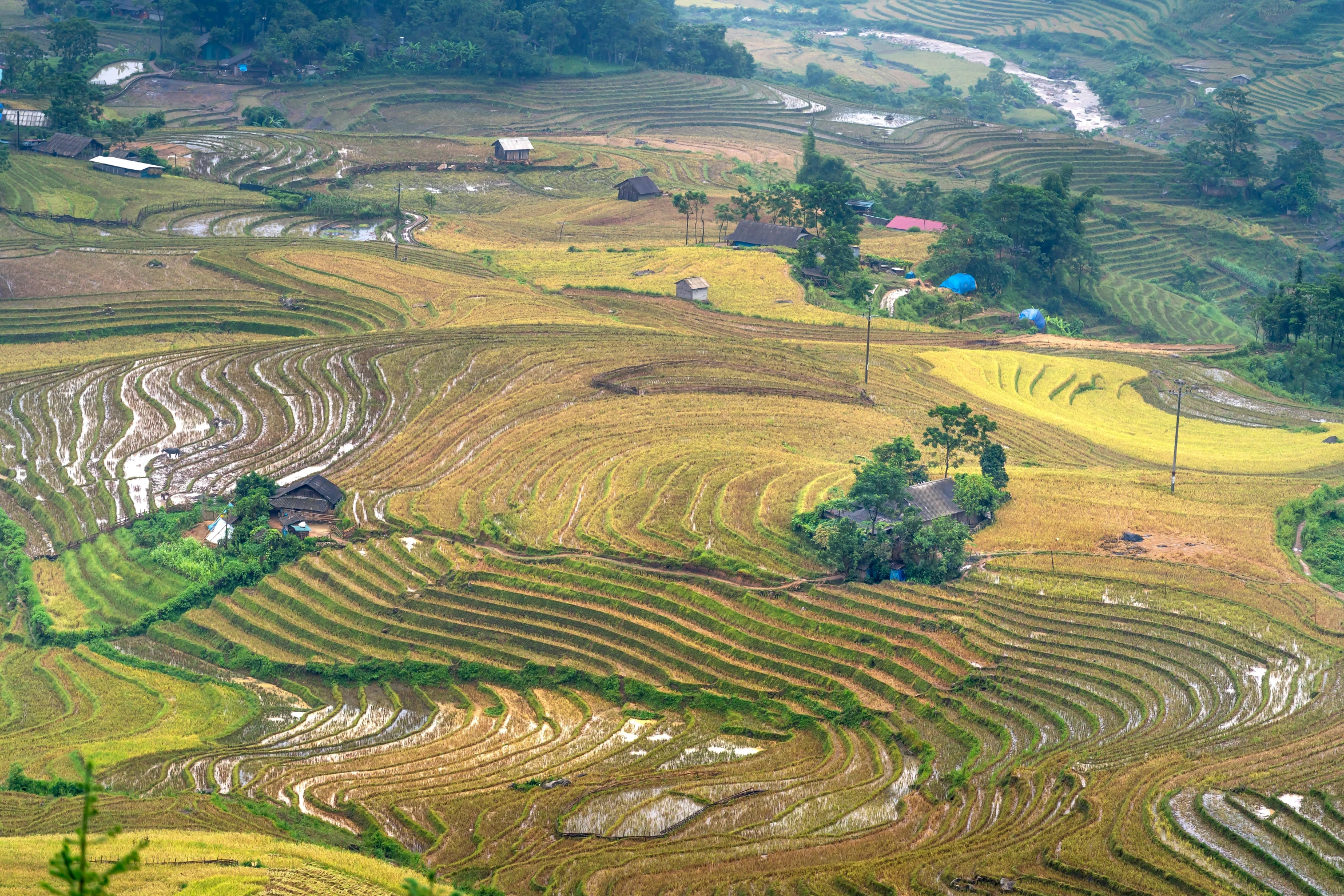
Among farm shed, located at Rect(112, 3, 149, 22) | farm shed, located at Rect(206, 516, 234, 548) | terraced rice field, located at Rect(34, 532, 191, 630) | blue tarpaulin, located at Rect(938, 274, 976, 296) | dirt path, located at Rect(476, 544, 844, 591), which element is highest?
farm shed, located at Rect(112, 3, 149, 22)

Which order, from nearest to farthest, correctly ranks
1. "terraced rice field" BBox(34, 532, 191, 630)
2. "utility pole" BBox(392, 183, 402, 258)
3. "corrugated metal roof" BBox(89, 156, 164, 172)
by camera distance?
"terraced rice field" BBox(34, 532, 191, 630), "utility pole" BBox(392, 183, 402, 258), "corrugated metal roof" BBox(89, 156, 164, 172)

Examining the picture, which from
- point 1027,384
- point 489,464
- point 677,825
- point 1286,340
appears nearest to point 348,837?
point 677,825

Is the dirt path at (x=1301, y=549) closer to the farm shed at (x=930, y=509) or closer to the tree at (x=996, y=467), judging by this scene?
the tree at (x=996, y=467)

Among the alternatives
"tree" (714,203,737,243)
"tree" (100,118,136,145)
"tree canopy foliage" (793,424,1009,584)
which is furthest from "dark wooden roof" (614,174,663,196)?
"tree canopy foliage" (793,424,1009,584)

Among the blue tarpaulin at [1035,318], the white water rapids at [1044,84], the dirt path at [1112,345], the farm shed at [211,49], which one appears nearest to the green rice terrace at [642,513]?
the dirt path at [1112,345]

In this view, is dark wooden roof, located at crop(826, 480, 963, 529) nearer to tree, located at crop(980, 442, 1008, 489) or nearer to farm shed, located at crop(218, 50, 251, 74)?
tree, located at crop(980, 442, 1008, 489)

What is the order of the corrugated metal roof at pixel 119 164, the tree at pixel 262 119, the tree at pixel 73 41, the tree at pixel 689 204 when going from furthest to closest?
1. the tree at pixel 73 41
2. the tree at pixel 262 119
3. the tree at pixel 689 204
4. the corrugated metal roof at pixel 119 164

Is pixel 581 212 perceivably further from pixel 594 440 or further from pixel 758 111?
pixel 594 440
